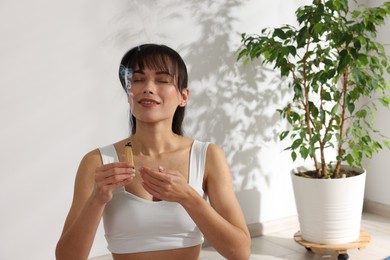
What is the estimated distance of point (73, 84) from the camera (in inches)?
107

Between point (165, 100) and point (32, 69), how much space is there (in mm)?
1414

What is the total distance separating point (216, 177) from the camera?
59.1 inches

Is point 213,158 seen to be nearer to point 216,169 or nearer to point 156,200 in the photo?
point 216,169

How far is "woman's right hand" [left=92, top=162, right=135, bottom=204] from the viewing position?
1191 mm

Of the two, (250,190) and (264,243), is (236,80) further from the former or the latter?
(264,243)

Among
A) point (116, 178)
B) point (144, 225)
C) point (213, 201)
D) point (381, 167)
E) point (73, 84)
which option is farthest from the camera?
point (381, 167)

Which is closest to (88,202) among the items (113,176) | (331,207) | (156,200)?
(113,176)

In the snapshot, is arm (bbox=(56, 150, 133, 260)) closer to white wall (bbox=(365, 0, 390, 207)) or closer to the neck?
the neck

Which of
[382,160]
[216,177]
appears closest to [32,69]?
[216,177]

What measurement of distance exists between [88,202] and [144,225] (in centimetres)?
18

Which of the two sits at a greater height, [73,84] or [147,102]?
[73,84]

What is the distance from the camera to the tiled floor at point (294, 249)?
10.0ft

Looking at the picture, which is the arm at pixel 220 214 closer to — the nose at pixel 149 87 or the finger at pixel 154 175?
the finger at pixel 154 175

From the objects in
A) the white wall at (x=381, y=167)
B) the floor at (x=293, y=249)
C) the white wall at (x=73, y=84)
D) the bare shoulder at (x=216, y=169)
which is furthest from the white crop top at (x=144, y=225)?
the white wall at (x=381, y=167)
